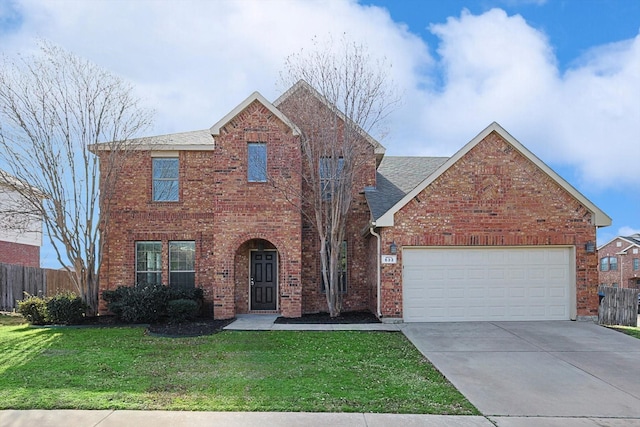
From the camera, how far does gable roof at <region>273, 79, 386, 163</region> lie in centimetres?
1408

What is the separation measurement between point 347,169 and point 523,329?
21.3 feet

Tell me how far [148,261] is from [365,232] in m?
7.24

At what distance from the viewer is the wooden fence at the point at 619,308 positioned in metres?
13.6

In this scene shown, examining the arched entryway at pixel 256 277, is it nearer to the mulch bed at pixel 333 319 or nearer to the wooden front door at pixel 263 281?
A: the wooden front door at pixel 263 281

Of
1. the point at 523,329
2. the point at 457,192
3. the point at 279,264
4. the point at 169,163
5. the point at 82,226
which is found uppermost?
the point at 169,163

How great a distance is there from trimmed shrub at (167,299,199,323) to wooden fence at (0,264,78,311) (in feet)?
24.3

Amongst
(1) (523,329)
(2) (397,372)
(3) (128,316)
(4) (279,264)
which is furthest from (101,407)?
(1) (523,329)

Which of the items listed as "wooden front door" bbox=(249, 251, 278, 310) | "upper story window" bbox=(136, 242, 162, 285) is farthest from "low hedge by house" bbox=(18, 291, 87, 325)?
"wooden front door" bbox=(249, 251, 278, 310)

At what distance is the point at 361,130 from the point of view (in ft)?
46.8

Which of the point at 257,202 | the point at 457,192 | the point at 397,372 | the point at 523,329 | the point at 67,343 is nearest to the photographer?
the point at 397,372

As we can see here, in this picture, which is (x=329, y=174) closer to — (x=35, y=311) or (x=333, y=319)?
(x=333, y=319)

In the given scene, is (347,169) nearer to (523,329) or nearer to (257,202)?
(257,202)

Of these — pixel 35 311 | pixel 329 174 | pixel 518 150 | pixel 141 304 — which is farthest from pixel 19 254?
pixel 518 150

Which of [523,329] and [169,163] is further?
[169,163]
